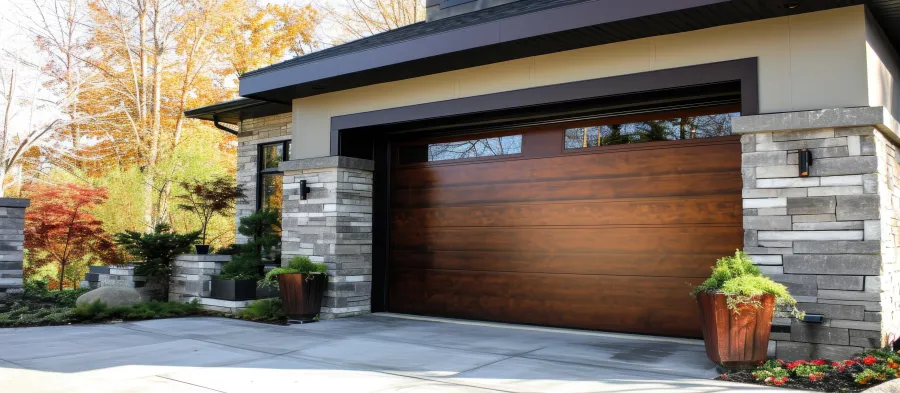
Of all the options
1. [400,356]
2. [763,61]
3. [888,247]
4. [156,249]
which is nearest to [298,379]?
[400,356]

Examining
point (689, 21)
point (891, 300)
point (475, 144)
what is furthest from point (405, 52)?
point (891, 300)

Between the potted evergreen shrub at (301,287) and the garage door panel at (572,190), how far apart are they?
1577 mm

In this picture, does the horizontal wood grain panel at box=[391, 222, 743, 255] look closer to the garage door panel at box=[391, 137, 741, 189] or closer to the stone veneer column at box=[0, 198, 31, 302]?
the garage door panel at box=[391, 137, 741, 189]

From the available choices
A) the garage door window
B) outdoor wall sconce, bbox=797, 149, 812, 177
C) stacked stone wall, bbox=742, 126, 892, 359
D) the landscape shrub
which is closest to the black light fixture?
stacked stone wall, bbox=742, 126, 892, 359

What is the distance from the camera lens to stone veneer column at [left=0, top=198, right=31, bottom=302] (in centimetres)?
1052

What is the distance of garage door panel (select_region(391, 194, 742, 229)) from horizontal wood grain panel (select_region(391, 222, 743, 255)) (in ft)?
0.26

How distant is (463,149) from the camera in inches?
334

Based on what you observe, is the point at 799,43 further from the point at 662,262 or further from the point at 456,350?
the point at 456,350

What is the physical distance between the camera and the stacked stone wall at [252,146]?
11.2 m

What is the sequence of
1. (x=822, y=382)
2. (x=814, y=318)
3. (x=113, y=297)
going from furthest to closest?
(x=113, y=297) → (x=814, y=318) → (x=822, y=382)

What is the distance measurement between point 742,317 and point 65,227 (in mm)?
12177

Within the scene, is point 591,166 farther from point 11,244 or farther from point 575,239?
point 11,244

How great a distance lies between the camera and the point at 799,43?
545cm

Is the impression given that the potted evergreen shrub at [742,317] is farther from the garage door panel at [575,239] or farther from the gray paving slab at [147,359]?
the gray paving slab at [147,359]
